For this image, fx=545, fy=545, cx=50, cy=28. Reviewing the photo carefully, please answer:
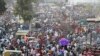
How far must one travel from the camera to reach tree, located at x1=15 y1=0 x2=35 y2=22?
4172 cm

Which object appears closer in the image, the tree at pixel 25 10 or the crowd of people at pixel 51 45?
the crowd of people at pixel 51 45

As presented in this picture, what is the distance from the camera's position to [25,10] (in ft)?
139

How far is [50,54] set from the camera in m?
26.4

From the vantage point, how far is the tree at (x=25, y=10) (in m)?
41.7

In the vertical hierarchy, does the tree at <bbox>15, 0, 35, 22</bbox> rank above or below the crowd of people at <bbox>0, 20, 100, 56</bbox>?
below

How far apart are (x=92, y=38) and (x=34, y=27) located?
10.9 metres

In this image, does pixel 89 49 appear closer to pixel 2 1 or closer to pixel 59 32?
pixel 59 32

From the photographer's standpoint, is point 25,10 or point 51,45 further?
point 25,10

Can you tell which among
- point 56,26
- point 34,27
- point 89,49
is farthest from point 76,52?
point 34,27

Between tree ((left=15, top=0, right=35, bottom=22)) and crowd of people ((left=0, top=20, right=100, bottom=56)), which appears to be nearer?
crowd of people ((left=0, top=20, right=100, bottom=56))

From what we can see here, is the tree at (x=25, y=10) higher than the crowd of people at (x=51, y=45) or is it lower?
lower

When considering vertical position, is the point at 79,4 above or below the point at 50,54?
below

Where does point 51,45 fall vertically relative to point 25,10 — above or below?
above

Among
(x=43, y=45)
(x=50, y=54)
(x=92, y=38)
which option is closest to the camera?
(x=50, y=54)
